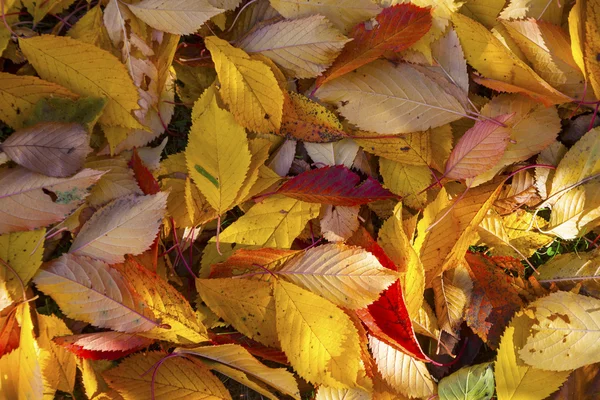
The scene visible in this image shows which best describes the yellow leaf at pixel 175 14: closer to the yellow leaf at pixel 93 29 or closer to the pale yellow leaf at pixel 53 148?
the yellow leaf at pixel 93 29

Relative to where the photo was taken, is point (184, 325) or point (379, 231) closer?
point (184, 325)

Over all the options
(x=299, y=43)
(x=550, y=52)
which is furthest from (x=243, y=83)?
(x=550, y=52)

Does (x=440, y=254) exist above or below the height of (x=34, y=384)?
above

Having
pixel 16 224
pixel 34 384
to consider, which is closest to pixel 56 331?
pixel 34 384

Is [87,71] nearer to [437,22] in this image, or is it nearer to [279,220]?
[279,220]

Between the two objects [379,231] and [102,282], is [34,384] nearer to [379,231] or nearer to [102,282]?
[102,282]
